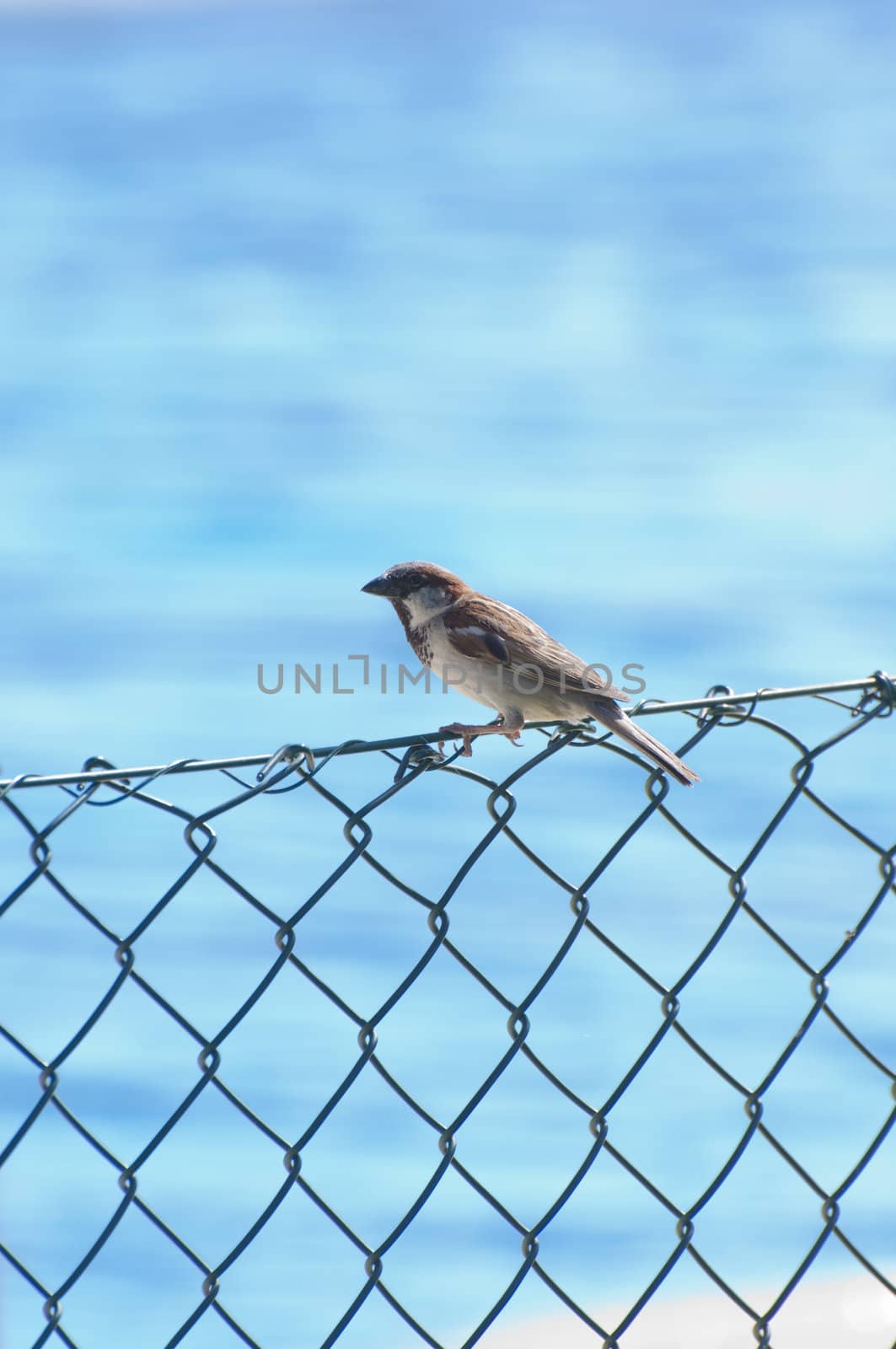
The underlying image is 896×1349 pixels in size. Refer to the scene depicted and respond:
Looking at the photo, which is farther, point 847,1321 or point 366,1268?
point 847,1321

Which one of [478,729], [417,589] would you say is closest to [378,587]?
[417,589]

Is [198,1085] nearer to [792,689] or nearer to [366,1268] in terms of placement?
[366,1268]

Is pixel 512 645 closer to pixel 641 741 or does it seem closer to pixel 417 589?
pixel 417 589

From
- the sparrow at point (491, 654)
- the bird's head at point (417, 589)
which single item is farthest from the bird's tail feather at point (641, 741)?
the bird's head at point (417, 589)

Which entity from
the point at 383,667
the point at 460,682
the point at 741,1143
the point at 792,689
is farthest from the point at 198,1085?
the point at 460,682

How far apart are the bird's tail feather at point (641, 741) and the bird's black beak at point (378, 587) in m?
0.64

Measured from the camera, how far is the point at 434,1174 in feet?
4.99

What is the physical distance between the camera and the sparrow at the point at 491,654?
10.1 feet

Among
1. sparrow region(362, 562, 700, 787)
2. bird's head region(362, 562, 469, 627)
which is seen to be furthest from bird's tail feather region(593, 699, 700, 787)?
bird's head region(362, 562, 469, 627)

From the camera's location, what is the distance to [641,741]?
2.51 metres

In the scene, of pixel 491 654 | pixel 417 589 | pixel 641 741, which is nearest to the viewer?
pixel 641 741

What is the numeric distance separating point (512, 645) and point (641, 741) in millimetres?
732

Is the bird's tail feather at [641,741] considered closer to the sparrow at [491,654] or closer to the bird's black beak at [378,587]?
the sparrow at [491,654]

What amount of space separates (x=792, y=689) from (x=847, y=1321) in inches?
55.0
